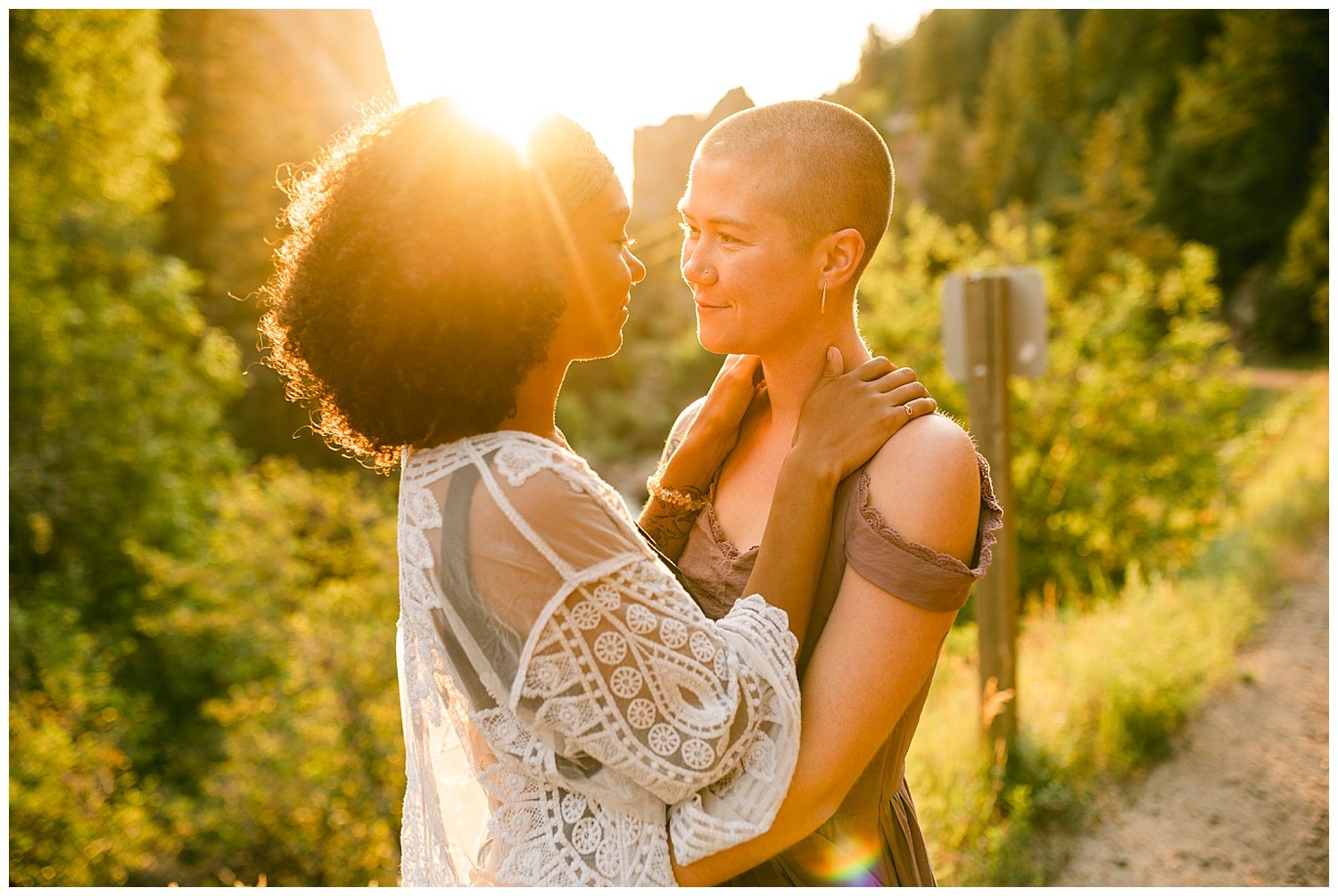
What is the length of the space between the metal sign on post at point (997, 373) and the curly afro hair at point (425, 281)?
3421mm

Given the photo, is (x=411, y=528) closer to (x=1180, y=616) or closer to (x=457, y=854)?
(x=457, y=854)

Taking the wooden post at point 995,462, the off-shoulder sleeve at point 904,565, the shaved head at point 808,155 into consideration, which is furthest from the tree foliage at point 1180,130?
the off-shoulder sleeve at point 904,565

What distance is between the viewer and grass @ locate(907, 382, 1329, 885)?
4.27 m

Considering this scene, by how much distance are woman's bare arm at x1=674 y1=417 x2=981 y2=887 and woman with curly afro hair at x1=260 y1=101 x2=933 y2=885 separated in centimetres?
6

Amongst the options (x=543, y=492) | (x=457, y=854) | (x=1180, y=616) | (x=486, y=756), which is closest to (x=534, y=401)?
(x=543, y=492)

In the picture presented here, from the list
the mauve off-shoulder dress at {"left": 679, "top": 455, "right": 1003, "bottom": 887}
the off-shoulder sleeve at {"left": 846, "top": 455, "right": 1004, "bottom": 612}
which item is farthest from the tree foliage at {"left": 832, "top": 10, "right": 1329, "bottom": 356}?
the off-shoulder sleeve at {"left": 846, "top": 455, "right": 1004, "bottom": 612}

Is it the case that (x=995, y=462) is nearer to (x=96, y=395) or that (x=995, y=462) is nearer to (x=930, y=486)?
(x=930, y=486)

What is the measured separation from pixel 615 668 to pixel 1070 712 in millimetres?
5038

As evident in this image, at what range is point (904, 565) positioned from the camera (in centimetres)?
147

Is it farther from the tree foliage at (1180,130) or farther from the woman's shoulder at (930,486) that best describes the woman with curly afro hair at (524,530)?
the tree foliage at (1180,130)

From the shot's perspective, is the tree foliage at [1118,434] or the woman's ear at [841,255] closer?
the woman's ear at [841,255]

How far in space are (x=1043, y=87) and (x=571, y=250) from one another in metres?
58.1

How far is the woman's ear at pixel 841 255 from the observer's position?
1.81m

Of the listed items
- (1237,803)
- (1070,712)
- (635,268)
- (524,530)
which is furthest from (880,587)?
(1237,803)
